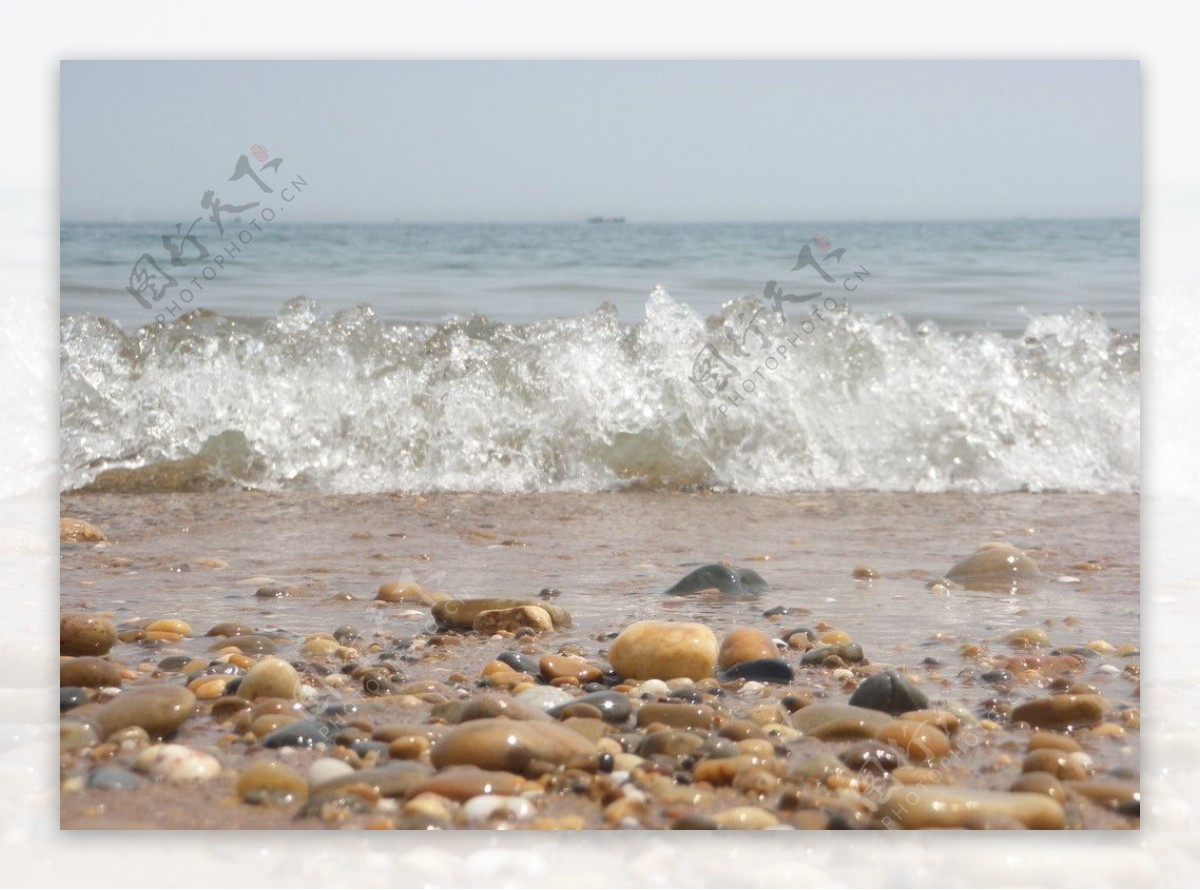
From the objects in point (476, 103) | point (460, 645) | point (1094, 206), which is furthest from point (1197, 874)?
point (476, 103)

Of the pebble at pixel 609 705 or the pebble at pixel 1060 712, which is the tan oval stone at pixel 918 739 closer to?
the pebble at pixel 1060 712

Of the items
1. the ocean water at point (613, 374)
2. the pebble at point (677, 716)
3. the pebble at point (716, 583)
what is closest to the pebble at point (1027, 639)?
the pebble at point (716, 583)

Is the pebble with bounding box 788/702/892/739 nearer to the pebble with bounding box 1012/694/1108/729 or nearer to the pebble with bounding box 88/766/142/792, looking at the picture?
the pebble with bounding box 1012/694/1108/729

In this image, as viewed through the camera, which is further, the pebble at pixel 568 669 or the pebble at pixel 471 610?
the pebble at pixel 471 610

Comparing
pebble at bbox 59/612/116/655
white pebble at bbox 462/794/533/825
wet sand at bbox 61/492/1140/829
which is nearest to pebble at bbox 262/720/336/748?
wet sand at bbox 61/492/1140/829

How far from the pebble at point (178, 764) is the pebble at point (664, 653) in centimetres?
82

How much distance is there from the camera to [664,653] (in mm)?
2514

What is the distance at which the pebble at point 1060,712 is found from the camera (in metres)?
2.32

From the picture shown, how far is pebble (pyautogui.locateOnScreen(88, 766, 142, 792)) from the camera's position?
2.16 metres

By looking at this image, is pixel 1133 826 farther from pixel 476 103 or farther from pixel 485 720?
pixel 476 103

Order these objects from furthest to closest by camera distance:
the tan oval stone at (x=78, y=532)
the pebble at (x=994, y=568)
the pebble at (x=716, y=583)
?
1. the tan oval stone at (x=78, y=532)
2. the pebble at (x=994, y=568)
3. the pebble at (x=716, y=583)

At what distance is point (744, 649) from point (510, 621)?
23.3 inches

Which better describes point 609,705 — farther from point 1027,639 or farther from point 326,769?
point 1027,639

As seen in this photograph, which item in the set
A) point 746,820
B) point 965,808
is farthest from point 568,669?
A: point 965,808
